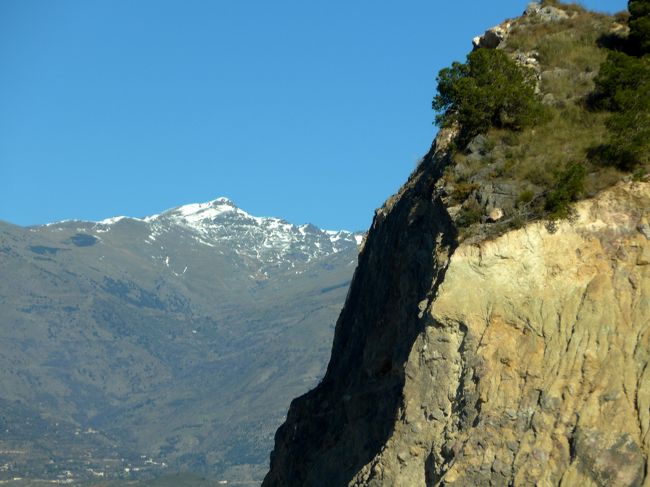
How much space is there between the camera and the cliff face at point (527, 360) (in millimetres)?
26672

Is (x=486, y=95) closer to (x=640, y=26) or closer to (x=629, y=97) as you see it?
(x=629, y=97)

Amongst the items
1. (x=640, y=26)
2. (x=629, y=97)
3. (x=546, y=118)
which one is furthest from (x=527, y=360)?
(x=640, y=26)

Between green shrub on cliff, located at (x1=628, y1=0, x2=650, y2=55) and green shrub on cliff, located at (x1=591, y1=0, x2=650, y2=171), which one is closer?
green shrub on cliff, located at (x1=591, y1=0, x2=650, y2=171)

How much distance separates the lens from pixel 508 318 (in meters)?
28.7

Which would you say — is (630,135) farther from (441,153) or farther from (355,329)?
(355,329)

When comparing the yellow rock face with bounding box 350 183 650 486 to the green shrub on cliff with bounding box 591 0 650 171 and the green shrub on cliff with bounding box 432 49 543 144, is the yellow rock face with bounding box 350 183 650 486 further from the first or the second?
the green shrub on cliff with bounding box 432 49 543 144

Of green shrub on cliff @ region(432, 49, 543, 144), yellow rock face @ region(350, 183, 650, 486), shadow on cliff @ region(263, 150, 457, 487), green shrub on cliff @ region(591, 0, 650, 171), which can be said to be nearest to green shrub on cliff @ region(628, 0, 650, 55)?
green shrub on cliff @ region(591, 0, 650, 171)

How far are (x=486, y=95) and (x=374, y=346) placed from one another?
26.7 feet

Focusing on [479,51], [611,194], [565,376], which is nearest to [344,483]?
[565,376]

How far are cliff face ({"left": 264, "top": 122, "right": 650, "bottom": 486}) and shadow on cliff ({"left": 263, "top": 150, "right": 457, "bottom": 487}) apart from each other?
0.20 metres

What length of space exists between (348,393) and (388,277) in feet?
12.4

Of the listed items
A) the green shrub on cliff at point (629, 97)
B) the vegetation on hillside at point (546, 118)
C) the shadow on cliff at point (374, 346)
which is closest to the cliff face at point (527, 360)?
the shadow on cliff at point (374, 346)

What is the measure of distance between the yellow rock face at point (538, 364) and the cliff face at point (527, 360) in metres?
0.03

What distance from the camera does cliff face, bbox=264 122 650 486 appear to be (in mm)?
26672
